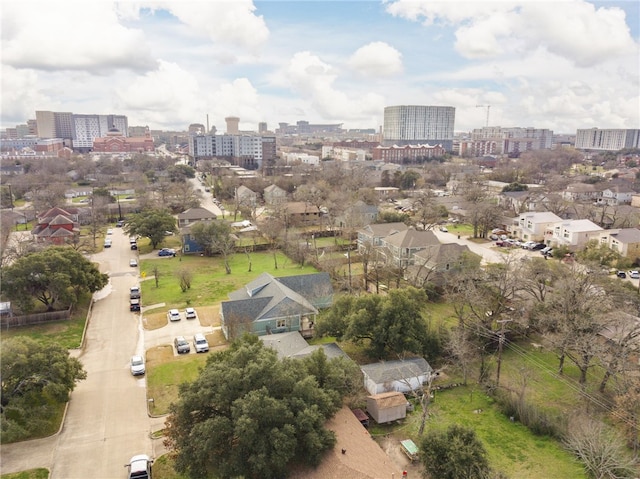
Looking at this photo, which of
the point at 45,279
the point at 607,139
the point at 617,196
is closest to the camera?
the point at 45,279

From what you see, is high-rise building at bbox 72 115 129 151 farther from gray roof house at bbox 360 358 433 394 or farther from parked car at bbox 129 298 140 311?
gray roof house at bbox 360 358 433 394

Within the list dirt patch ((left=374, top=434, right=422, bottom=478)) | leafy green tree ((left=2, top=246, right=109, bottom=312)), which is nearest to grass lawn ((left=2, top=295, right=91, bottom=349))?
leafy green tree ((left=2, top=246, right=109, bottom=312))

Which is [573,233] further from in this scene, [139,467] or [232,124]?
[232,124]

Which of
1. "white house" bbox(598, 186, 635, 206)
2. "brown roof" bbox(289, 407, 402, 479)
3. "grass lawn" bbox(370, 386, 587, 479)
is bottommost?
"grass lawn" bbox(370, 386, 587, 479)

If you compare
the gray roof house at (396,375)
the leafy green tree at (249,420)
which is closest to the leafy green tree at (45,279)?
the leafy green tree at (249,420)

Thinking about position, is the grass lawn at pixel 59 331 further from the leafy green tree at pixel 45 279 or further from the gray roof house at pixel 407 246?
the gray roof house at pixel 407 246

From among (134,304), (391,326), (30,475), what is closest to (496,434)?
(391,326)

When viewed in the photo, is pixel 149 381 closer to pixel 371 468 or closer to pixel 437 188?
pixel 371 468
